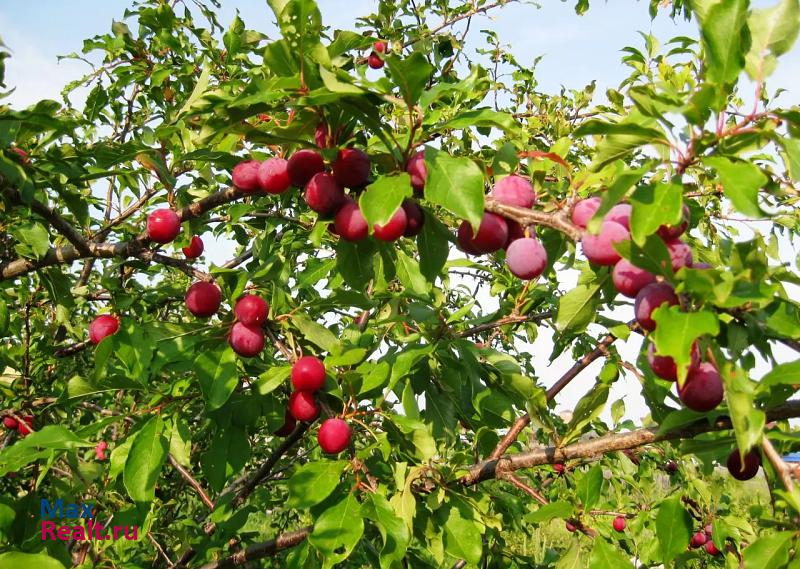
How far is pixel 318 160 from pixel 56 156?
922 mm

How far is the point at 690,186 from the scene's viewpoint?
39.9 inches

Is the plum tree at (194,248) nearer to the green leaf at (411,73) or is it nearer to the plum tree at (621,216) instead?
the green leaf at (411,73)

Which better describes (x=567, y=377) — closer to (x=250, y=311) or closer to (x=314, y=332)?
(x=314, y=332)

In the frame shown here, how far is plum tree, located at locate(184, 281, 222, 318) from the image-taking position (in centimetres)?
158

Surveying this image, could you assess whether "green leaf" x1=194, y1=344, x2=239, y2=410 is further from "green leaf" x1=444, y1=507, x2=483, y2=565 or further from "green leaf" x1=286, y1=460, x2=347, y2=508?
"green leaf" x1=444, y1=507, x2=483, y2=565

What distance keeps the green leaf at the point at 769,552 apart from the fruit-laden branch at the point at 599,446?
7.2 inches

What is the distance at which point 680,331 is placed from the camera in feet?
2.52

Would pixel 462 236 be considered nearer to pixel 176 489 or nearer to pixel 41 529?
pixel 41 529

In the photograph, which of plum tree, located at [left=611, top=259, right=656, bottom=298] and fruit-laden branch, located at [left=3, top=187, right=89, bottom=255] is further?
fruit-laden branch, located at [left=3, top=187, right=89, bottom=255]

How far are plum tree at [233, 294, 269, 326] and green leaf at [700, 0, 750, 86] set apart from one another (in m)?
1.05

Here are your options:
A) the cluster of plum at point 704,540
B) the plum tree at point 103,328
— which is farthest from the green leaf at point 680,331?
the cluster of plum at point 704,540

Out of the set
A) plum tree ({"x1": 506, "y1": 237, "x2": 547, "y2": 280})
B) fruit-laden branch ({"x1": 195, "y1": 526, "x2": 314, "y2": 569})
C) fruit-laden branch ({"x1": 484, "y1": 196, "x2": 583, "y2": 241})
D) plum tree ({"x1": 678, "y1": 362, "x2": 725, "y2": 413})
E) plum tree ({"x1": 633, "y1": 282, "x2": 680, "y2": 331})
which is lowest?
fruit-laden branch ({"x1": 195, "y1": 526, "x2": 314, "y2": 569})

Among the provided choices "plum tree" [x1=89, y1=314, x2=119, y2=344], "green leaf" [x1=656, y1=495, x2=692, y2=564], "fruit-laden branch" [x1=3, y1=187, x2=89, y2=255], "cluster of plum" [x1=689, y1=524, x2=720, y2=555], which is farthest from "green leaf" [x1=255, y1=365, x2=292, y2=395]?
"cluster of plum" [x1=689, y1=524, x2=720, y2=555]

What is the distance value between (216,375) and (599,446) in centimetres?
86
